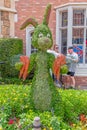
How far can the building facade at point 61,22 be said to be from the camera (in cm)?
1076

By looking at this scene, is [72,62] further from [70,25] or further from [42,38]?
[42,38]

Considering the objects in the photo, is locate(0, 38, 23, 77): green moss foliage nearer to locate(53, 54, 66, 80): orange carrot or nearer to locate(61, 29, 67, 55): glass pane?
locate(61, 29, 67, 55): glass pane

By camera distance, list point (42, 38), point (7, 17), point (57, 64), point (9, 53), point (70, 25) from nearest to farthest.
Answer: point (42, 38)
point (57, 64)
point (9, 53)
point (7, 17)
point (70, 25)

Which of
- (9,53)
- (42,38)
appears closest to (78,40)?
(9,53)

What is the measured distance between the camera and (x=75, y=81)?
11141mm

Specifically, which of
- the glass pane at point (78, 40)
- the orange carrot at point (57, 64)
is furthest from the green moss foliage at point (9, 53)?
the orange carrot at point (57, 64)

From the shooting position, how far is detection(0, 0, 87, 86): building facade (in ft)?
35.3

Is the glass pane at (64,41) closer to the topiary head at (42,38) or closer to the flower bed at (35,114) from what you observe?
the flower bed at (35,114)

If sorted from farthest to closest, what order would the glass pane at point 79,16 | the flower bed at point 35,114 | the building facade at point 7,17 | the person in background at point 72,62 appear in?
the glass pane at point 79,16
the building facade at point 7,17
the person in background at point 72,62
the flower bed at point 35,114

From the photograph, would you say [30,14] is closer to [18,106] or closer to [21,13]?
[21,13]

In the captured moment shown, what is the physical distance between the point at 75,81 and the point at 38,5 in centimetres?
305

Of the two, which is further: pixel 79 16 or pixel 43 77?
pixel 79 16

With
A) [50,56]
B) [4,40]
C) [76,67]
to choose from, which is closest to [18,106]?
[50,56]

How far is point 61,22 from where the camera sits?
37.2 feet
